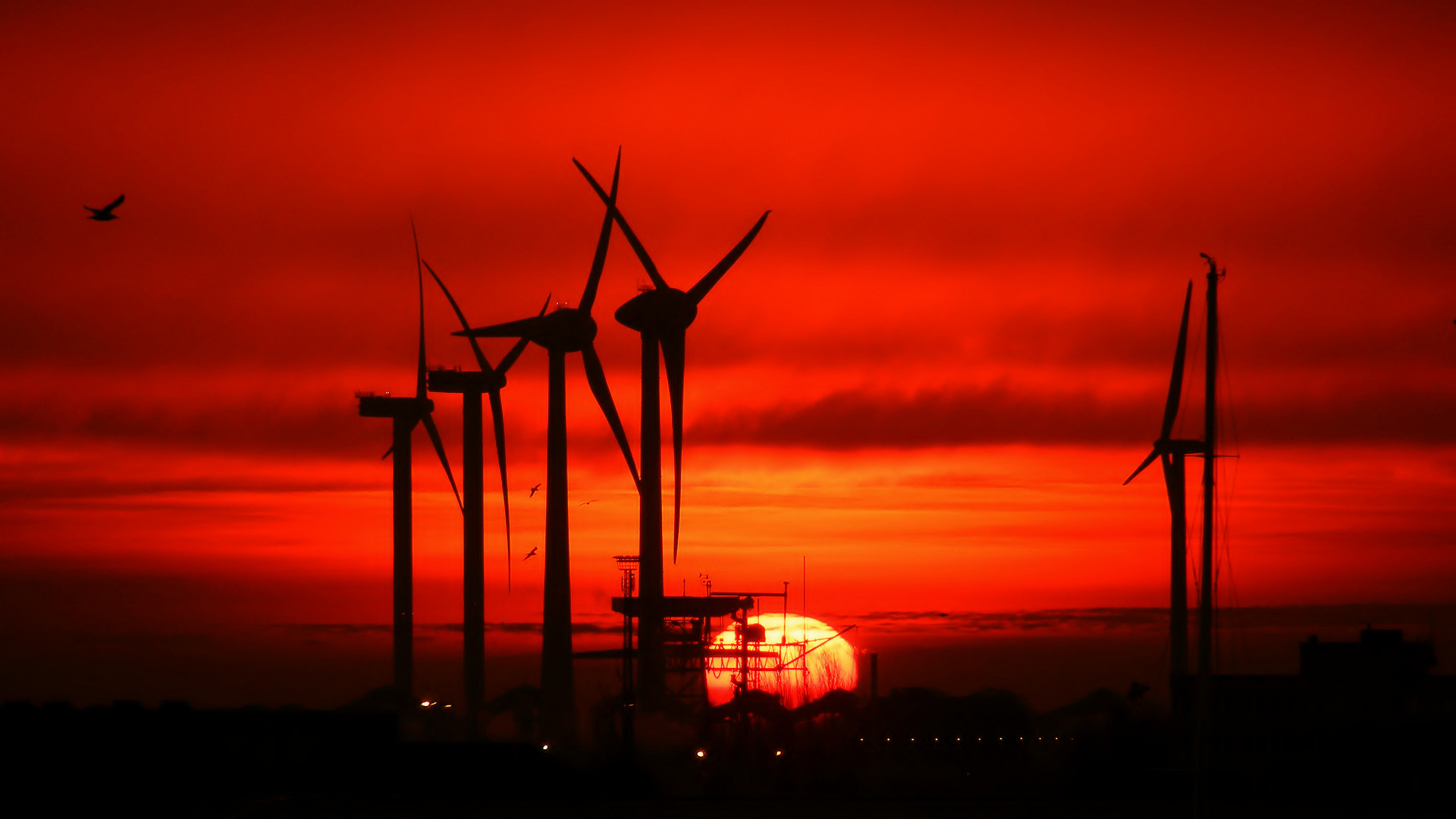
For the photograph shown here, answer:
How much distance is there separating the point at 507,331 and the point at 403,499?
3306cm

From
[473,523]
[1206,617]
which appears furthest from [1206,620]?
[473,523]

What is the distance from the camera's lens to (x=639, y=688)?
118250mm

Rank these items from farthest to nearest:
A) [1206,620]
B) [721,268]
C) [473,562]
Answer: [473,562]
[721,268]
[1206,620]

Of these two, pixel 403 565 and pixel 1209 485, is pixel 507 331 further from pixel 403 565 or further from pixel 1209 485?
pixel 1209 485

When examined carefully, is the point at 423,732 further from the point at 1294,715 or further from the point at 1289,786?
the point at 1289,786

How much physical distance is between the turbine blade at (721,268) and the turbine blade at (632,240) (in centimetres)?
249

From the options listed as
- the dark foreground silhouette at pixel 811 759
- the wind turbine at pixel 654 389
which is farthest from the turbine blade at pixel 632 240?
the dark foreground silhouette at pixel 811 759

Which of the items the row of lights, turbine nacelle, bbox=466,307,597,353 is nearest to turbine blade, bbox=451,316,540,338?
turbine nacelle, bbox=466,307,597,353

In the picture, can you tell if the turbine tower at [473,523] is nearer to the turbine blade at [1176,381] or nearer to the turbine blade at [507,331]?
the turbine blade at [507,331]

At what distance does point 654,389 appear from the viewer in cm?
11412

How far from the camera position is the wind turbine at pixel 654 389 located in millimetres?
111438

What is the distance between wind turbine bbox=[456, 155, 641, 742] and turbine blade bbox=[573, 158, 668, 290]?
765 millimetres

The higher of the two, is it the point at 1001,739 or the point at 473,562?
the point at 473,562

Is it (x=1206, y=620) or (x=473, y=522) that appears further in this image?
(x=473, y=522)
